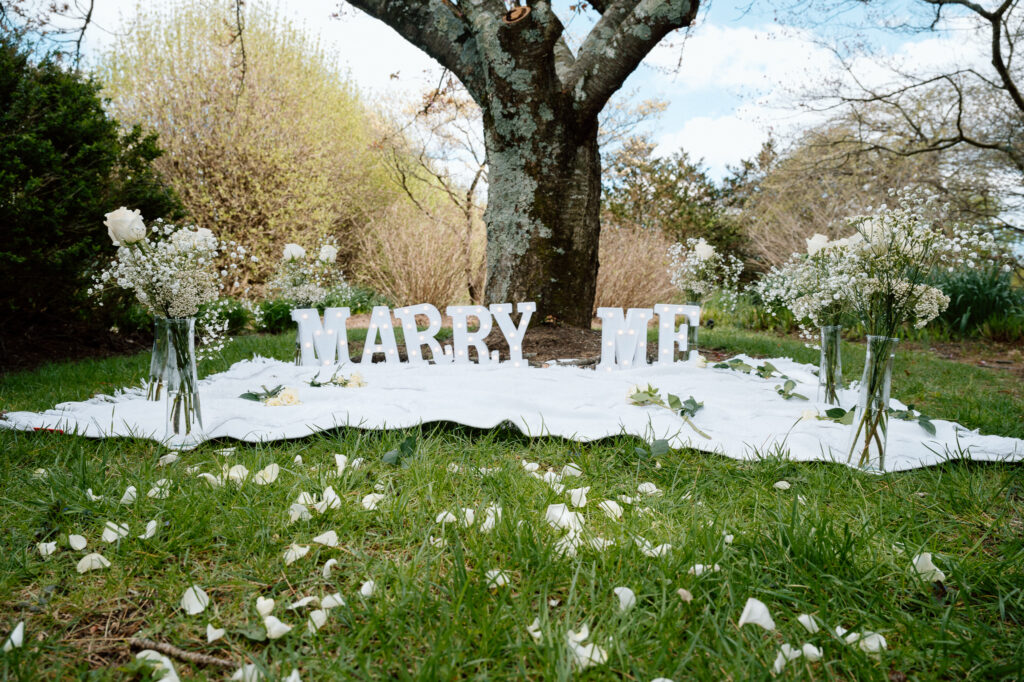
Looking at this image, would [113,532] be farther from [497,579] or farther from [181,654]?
[497,579]

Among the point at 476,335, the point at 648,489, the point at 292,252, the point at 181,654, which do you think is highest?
the point at 292,252

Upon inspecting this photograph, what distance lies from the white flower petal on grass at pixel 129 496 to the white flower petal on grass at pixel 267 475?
1.14ft

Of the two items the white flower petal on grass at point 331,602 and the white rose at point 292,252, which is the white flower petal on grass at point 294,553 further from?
the white rose at point 292,252

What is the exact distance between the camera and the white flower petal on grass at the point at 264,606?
4.29ft

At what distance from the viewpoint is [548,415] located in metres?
2.74

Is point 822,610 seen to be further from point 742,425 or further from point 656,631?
point 742,425

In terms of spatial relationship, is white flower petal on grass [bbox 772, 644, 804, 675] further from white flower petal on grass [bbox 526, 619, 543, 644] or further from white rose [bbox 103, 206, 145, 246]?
white rose [bbox 103, 206, 145, 246]

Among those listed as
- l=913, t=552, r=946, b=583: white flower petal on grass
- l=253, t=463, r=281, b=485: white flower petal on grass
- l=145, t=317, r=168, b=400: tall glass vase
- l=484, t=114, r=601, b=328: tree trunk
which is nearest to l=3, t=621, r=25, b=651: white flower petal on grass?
l=253, t=463, r=281, b=485: white flower petal on grass

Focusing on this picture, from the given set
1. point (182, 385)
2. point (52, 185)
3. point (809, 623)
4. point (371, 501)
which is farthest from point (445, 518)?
point (52, 185)

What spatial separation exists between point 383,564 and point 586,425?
51.8 inches

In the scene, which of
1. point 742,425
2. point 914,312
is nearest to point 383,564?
point 742,425

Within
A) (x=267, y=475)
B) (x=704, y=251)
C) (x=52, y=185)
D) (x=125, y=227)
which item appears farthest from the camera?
(x=704, y=251)

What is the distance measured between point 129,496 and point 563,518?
1.35 metres

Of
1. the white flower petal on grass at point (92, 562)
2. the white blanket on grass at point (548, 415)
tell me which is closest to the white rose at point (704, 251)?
the white blanket on grass at point (548, 415)
